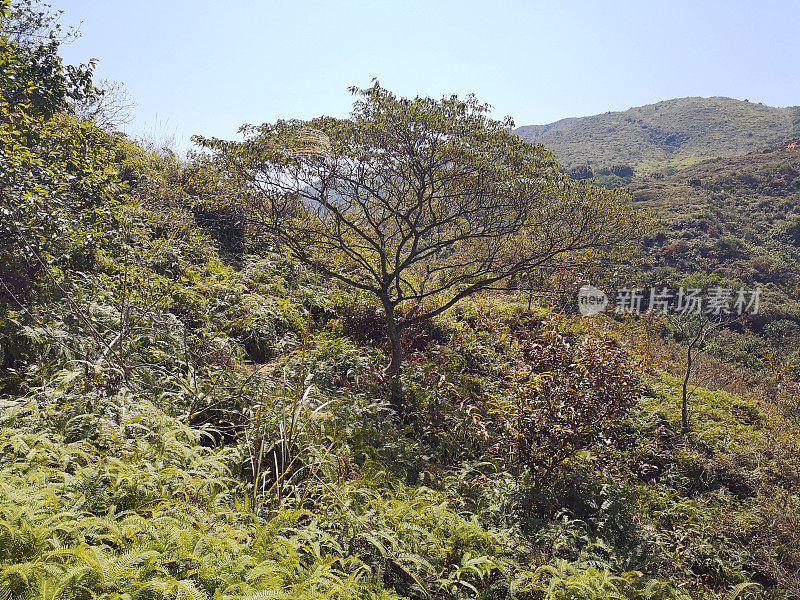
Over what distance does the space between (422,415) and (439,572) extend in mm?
2971

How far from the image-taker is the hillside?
66.0 meters

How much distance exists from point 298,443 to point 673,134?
99.4 metres

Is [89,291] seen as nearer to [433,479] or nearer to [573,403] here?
[433,479]

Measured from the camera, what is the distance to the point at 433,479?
420 centimetres

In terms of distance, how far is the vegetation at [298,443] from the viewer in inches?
78.6

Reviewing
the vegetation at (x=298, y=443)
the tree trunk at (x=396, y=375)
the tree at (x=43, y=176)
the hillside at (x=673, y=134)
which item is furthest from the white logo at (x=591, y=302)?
the hillside at (x=673, y=134)

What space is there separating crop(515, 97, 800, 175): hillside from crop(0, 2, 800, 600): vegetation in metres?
58.7

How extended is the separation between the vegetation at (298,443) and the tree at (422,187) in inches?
14.1

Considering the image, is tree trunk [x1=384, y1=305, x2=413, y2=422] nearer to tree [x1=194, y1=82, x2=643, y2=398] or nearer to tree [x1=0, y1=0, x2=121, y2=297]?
tree [x1=194, y1=82, x2=643, y2=398]

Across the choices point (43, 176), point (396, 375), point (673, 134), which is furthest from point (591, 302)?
point (673, 134)

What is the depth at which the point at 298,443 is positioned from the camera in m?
3.50

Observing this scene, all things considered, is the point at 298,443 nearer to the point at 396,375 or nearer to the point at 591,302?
the point at 396,375

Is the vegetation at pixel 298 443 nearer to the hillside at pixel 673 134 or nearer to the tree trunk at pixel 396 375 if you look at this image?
the tree trunk at pixel 396 375

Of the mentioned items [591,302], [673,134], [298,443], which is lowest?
[298,443]
